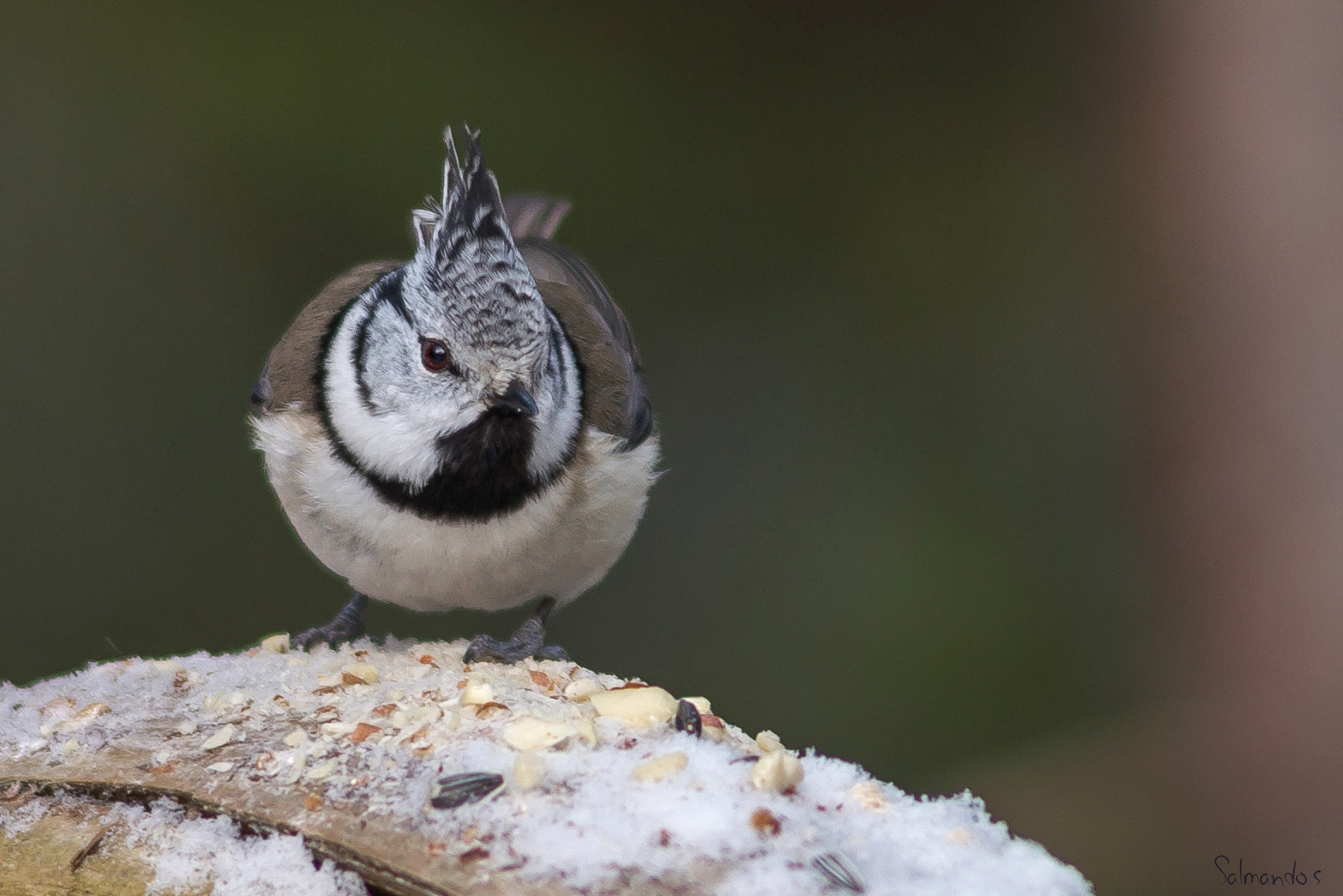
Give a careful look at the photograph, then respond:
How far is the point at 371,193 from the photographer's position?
2.56 metres

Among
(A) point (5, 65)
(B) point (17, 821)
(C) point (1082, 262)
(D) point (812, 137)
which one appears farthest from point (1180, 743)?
(A) point (5, 65)

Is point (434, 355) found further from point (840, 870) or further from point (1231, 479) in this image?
point (1231, 479)

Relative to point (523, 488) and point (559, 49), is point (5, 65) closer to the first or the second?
point (559, 49)

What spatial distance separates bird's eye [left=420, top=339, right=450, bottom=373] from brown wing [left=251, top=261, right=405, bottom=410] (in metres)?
0.26

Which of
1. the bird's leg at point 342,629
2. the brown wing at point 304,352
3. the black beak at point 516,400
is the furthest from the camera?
the bird's leg at point 342,629

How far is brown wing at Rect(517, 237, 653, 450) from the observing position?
5.67 ft

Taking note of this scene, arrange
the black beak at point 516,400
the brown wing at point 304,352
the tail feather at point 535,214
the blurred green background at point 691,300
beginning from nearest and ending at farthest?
1. the black beak at point 516,400
2. the brown wing at point 304,352
3. the tail feather at point 535,214
4. the blurred green background at point 691,300

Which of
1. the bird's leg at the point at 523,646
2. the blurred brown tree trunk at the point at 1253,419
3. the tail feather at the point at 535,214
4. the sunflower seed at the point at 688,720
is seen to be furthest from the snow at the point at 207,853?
the blurred brown tree trunk at the point at 1253,419

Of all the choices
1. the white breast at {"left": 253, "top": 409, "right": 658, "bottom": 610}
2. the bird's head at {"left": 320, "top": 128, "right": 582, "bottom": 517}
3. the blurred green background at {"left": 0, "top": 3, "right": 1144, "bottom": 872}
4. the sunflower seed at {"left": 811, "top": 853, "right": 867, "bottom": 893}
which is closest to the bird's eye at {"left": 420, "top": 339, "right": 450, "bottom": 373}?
the bird's head at {"left": 320, "top": 128, "right": 582, "bottom": 517}

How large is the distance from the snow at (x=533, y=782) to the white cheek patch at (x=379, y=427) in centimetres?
30

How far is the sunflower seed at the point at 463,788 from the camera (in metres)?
0.97

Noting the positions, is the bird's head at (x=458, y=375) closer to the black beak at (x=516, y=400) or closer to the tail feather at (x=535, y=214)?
the black beak at (x=516, y=400)

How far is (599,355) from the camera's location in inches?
71.3

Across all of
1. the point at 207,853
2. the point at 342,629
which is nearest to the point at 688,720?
the point at 207,853
